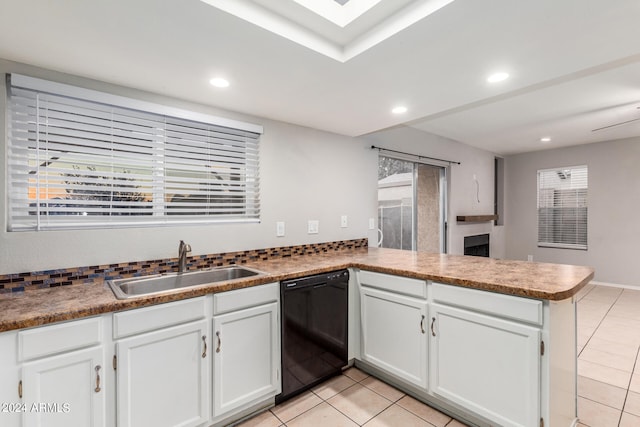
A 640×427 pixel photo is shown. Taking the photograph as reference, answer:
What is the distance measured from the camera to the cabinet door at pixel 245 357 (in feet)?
5.85

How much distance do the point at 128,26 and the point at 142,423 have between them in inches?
75.2

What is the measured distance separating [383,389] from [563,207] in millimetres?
5123

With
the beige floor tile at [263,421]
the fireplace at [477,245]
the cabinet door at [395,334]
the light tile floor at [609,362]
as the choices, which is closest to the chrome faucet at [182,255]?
the beige floor tile at [263,421]

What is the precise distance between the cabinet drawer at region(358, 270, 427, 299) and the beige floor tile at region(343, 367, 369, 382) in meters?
0.73

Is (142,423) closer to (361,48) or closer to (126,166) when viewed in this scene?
(126,166)

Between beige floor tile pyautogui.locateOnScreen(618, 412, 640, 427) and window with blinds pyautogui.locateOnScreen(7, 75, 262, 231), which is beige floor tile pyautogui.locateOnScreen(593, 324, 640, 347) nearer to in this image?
beige floor tile pyautogui.locateOnScreen(618, 412, 640, 427)

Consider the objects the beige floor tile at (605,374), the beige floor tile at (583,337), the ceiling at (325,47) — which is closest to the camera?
the ceiling at (325,47)

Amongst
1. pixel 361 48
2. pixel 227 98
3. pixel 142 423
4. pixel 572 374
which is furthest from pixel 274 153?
pixel 572 374

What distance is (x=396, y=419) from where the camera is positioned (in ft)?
6.32

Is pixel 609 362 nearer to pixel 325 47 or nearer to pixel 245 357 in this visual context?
pixel 245 357

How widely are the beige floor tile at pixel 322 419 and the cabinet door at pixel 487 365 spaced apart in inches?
23.9

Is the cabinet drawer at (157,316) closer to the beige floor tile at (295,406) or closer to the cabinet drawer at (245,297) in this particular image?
the cabinet drawer at (245,297)

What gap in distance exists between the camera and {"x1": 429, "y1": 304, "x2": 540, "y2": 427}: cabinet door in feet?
5.09

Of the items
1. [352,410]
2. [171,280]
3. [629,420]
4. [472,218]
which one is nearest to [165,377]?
[171,280]
